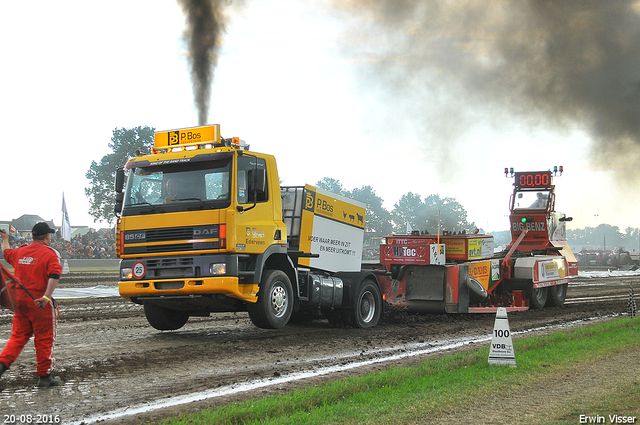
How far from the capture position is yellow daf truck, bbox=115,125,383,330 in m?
9.03

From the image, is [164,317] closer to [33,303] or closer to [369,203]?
[33,303]

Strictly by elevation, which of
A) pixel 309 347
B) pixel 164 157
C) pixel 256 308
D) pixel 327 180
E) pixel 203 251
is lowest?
pixel 309 347

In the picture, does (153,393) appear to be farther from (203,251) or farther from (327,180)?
(327,180)

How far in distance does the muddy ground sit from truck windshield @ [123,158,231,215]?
2220 mm

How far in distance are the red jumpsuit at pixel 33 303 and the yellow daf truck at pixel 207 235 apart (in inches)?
112

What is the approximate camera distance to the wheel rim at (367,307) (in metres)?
12.2

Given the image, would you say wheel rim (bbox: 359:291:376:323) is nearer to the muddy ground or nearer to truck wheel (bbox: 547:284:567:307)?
the muddy ground

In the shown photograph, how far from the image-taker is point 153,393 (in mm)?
5984

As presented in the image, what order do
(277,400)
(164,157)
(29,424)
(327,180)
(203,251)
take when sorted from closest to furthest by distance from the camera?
1. (29,424)
2. (277,400)
3. (203,251)
4. (164,157)
5. (327,180)

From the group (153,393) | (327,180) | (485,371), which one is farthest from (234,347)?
(327,180)

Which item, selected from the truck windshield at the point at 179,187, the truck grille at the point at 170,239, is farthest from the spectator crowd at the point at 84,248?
the truck grille at the point at 170,239

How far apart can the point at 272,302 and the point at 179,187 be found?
8.11ft

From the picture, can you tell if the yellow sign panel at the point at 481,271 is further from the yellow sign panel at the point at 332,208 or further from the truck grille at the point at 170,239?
the truck grille at the point at 170,239

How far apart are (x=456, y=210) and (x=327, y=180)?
2138 cm
